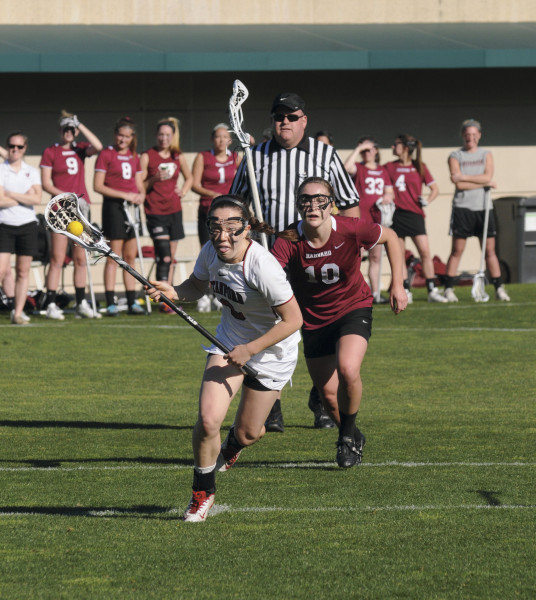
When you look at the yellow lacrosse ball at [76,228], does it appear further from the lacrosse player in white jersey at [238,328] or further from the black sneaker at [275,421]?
the black sneaker at [275,421]

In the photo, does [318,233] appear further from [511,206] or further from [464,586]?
[511,206]

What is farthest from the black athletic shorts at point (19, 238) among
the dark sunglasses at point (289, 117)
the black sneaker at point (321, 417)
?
the dark sunglasses at point (289, 117)

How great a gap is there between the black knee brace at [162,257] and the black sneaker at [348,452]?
30.9 ft

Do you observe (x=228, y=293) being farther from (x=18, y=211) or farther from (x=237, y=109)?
(x=18, y=211)

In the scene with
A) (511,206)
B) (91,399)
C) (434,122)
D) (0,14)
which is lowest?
(91,399)

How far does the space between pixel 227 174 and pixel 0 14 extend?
25.8 feet

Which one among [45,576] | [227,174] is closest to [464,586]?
[45,576]

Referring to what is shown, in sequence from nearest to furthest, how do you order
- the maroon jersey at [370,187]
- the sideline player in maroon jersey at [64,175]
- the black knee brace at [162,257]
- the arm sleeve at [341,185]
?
the arm sleeve at [341,185] → the sideline player in maroon jersey at [64,175] → the black knee brace at [162,257] → the maroon jersey at [370,187]

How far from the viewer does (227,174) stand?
55.5ft

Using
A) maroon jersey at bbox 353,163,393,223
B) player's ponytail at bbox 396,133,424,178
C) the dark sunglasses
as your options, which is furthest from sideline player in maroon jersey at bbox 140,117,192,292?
the dark sunglasses

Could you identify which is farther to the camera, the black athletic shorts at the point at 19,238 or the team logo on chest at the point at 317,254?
the black athletic shorts at the point at 19,238

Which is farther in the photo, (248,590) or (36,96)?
(36,96)

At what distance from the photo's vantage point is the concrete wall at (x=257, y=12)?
75.7 feet

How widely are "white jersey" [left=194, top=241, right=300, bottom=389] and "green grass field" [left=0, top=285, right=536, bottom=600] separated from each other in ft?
2.22
